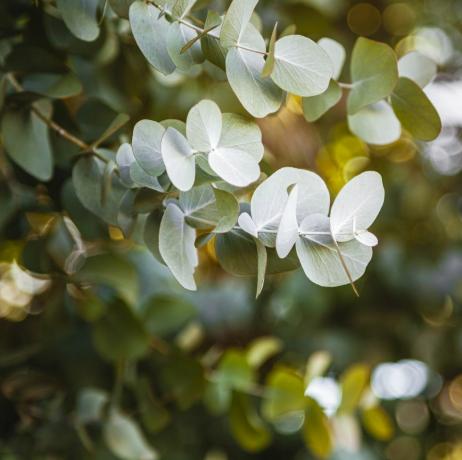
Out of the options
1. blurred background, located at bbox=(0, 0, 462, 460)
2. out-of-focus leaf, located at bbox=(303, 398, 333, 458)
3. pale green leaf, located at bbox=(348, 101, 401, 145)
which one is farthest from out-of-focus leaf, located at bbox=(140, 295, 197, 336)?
pale green leaf, located at bbox=(348, 101, 401, 145)

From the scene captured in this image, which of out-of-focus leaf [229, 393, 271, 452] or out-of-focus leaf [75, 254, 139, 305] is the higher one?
out-of-focus leaf [75, 254, 139, 305]

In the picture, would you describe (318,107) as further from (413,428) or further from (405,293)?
(413,428)

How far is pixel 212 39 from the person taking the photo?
0.24m

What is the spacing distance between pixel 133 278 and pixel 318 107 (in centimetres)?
20

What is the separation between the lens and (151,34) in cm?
24

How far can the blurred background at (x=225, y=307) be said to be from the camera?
0.40 meters

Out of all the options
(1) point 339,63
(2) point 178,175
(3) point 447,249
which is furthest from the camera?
(3) point 447,249

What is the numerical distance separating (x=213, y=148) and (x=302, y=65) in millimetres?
47

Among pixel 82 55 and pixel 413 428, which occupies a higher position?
pixel 82 55

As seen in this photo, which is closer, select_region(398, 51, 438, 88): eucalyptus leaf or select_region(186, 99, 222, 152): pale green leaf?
select_region(186, 99, 222, 152): pale green leaf

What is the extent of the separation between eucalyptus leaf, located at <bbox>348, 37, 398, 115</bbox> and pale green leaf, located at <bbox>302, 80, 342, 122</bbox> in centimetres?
1

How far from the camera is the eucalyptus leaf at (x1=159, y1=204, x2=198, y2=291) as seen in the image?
0.23m

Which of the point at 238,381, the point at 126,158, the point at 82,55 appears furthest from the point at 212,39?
the point at 238,381

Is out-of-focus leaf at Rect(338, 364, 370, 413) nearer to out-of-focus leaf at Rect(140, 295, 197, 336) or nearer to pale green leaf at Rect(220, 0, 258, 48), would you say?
out-of-focus leaf at Rect(140, 295, 197, 336)
